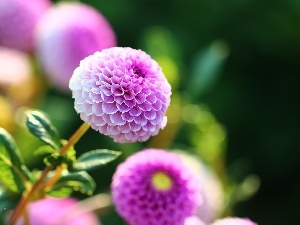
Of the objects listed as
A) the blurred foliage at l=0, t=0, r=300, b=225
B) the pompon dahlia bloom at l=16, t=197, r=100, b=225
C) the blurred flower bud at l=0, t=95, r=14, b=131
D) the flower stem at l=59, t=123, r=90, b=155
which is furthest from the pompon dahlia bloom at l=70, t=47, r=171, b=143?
the blurred foliage at l=0, t=0, r=300, b=225

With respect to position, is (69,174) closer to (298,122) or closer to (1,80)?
(1,80)

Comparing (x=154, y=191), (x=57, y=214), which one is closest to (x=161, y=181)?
(x=154, y=191)

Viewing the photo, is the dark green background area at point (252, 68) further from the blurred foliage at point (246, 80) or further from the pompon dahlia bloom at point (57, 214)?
the pompon dahlia bloom at point (57, 214)

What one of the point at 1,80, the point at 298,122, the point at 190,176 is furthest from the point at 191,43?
the point at 190,176

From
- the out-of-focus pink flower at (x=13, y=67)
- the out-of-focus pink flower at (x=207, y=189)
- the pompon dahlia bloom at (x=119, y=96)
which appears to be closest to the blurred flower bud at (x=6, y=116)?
the out-of-focus pink flower at (x=13, y=67)

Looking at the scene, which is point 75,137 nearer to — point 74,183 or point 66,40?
point 74,183
